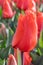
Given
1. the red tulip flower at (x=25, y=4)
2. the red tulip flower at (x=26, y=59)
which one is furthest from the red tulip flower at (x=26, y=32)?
the red tulip flower at (x=25, y=4)

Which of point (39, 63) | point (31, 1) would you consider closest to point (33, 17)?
point (39, 63)

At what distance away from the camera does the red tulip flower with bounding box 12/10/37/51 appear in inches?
22.5

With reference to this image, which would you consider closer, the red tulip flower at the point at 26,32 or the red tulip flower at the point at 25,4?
the red tulip flower at the point at 26,32

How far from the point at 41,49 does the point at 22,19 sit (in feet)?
0.49

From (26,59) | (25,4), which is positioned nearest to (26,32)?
(26,59)

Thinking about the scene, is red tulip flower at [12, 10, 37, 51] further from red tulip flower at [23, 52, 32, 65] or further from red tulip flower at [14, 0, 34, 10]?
red tulip flower at [14, 0, 34, 10]

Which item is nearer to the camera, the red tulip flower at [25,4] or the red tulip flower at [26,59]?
the red tulip flower at [26,59]

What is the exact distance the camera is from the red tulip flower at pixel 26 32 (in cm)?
57

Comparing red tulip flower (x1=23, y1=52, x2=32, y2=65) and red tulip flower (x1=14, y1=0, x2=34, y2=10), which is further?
red tulip flower (x1=14, y1=0, x2=34, y2=10)

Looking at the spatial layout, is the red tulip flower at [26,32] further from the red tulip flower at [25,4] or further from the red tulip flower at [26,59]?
the red tulip flower at [25,4]

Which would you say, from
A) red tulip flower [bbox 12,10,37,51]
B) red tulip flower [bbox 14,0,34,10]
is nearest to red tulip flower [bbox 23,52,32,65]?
red tulip flower [bbox 12,10,37,51]

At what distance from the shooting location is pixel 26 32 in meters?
0.58

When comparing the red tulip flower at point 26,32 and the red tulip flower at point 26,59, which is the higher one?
the red tulip flower at point 26,32

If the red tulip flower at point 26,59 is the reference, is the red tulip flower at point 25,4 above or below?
above
